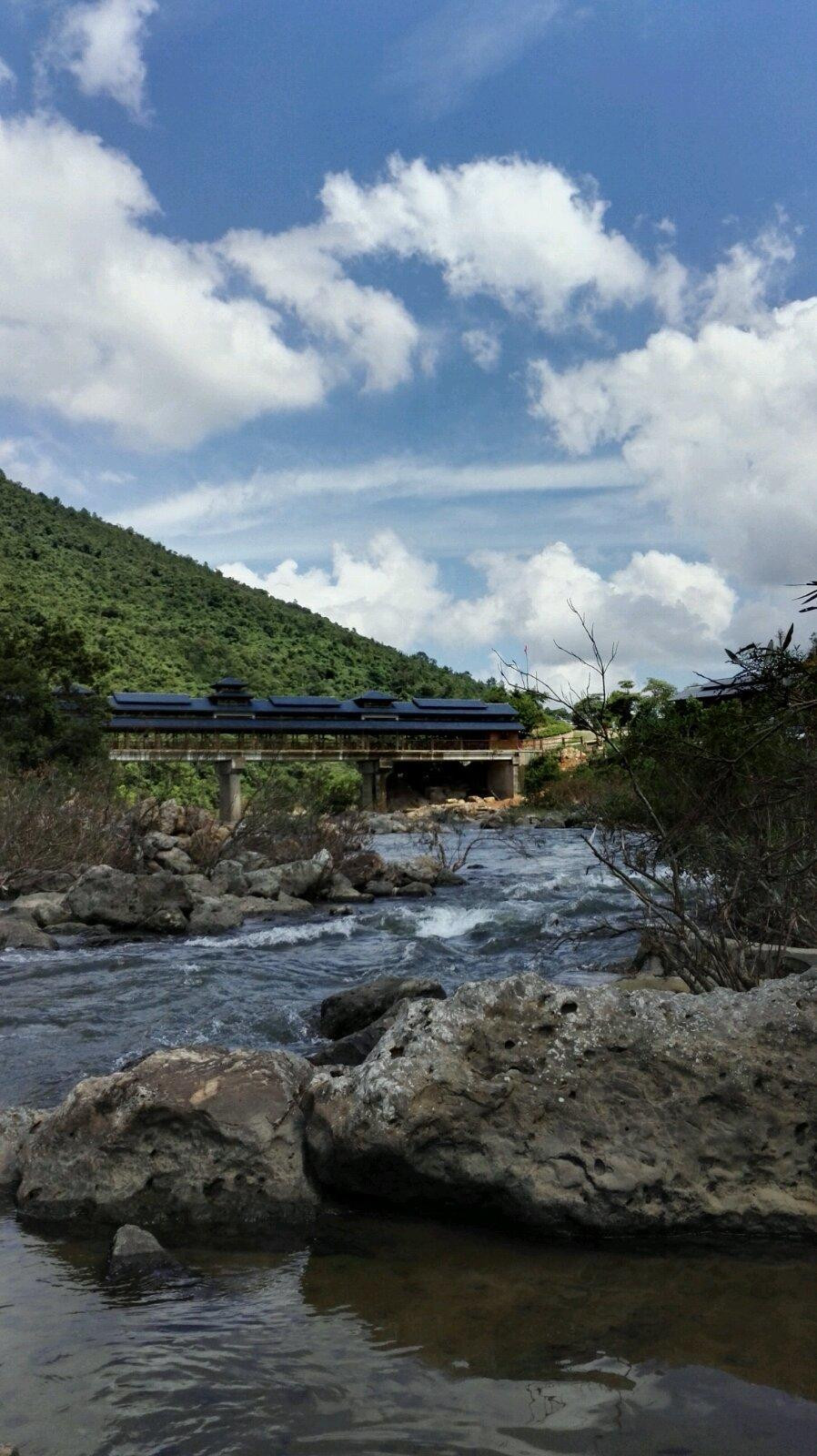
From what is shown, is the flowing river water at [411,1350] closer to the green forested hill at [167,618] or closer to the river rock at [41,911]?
the river rock at [41,911]

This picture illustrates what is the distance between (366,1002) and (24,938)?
611 centimetres

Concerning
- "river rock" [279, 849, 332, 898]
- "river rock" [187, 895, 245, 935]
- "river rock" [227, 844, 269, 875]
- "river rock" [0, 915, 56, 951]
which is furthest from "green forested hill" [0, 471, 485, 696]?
"river rock" [0, 915, 56, 951]

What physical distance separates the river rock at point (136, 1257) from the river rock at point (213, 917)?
9.13m

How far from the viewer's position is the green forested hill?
6531 cm

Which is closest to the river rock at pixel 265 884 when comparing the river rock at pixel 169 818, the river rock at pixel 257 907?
the river rock at pixel 257 907

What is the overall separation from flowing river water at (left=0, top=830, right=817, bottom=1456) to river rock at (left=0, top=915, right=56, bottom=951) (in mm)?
7770

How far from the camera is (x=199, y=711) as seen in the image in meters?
→ 47.3

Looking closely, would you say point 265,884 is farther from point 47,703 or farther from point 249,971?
point 47,703

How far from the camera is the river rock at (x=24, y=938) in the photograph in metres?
11.2

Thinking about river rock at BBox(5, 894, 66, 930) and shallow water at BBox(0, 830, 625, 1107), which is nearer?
shallow water at BBox(0, 830, 625, 1107)

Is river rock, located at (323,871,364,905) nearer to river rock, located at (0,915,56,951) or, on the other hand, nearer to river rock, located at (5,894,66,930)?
river rock, located at (5,894,66,930)

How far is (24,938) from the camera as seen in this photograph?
37.1 ft

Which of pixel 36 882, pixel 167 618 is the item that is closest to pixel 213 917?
pixel 36 882

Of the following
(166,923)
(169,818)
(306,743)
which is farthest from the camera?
(306,743)
